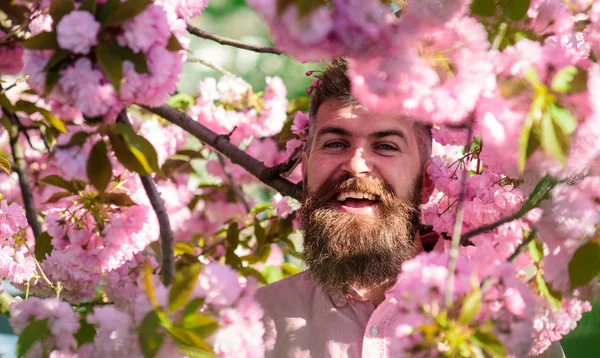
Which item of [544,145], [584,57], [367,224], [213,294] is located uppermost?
[584,57]

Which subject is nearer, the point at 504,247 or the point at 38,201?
the point at 504,247

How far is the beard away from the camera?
1.84m

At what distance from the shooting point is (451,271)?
96cm

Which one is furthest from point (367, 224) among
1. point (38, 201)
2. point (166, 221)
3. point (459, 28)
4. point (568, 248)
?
point (38, 201)

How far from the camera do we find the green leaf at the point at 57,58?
1088 mm

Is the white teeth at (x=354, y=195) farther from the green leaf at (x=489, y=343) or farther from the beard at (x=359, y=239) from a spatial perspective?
the green leaf at (x=489, y=343)

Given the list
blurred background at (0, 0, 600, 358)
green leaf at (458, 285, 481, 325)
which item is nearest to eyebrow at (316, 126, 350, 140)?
green leaf at (458, 285, 481, 325)

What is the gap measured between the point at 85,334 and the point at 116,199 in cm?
59

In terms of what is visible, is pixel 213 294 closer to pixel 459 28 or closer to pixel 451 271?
pixel 451 271

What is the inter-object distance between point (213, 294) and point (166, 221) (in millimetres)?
591

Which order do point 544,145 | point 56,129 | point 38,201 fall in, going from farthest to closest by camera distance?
1. point 38,201
2. point 56,129
3. point 544,145

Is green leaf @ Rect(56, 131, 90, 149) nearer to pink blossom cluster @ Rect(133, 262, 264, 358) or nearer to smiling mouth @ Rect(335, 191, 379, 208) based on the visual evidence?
pink blossom cluster @ Rect(133, 262, 264, 358)

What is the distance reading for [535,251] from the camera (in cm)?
116

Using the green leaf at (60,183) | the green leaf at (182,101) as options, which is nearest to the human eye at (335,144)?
the green leaf at (60,183)
